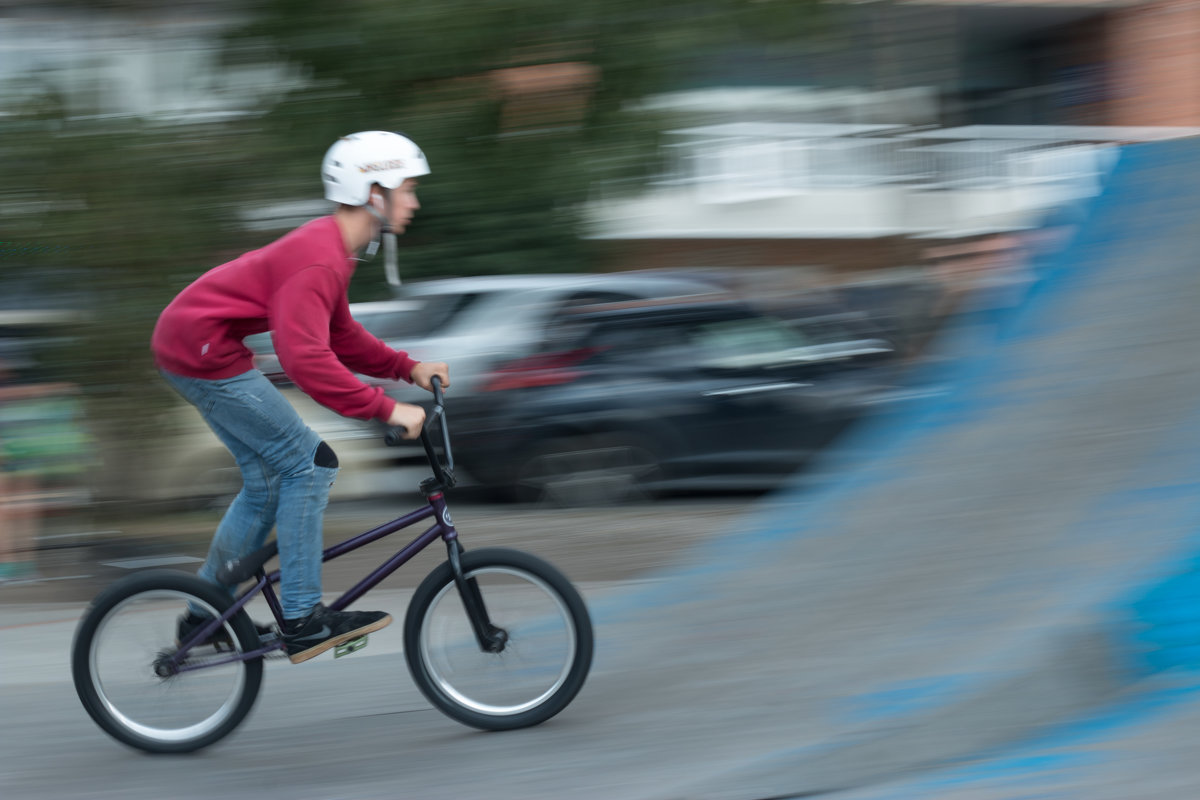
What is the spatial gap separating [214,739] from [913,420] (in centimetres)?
300

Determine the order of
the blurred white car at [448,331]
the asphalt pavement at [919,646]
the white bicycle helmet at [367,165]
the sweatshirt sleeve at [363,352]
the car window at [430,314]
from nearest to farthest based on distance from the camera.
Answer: the asphalt pavement at [919,646]
the white bicycle helmet at [367,165]
the sweatshirt sleeve at [363,352]
the blurred white car at [448,331]
the car window at [430,314]

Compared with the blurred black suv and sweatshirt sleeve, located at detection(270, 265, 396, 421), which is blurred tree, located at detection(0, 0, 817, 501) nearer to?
the blurred black suv

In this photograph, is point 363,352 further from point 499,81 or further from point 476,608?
point 499,81

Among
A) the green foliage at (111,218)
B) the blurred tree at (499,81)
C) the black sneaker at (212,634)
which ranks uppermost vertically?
the blurred tree at (499,81)

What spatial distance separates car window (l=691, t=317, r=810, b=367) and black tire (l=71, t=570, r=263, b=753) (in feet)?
17.3

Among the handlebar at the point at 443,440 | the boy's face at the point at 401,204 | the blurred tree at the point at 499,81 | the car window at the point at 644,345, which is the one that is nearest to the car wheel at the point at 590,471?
the car window at the point at 644,345

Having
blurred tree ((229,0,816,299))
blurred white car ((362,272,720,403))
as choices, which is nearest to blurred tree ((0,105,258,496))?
blurred tree ((229,0,816,299))

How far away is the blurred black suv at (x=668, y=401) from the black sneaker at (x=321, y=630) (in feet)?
16.2

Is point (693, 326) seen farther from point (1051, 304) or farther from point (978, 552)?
point (978, 552)

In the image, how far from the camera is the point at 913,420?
5730 millimetres

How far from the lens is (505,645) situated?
14.4 ft

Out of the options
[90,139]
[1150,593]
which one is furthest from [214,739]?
[90,139]

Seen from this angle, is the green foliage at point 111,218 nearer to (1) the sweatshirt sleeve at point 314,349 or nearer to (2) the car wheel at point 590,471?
(2) the car wheel at point 590,471

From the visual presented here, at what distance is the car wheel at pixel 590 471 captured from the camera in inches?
364
